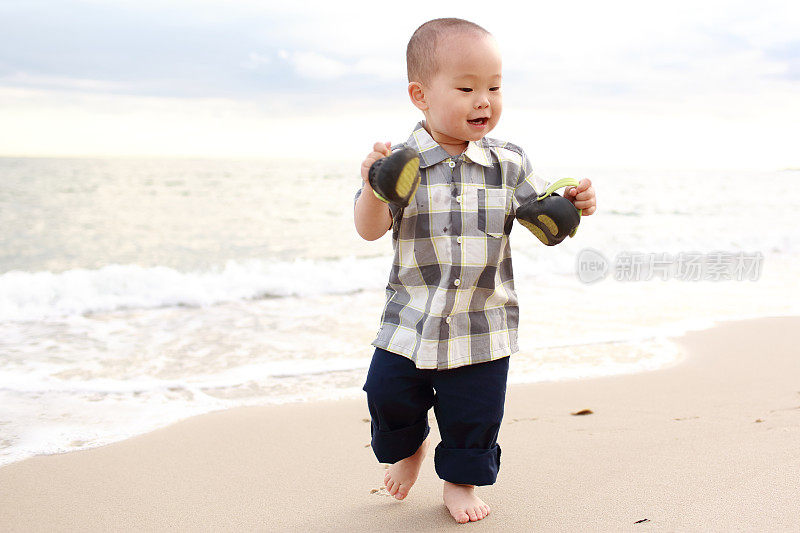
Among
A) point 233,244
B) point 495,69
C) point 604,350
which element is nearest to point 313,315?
point 604,350

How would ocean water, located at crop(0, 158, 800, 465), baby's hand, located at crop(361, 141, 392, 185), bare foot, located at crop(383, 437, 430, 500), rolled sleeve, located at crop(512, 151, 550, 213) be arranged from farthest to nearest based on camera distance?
ocean water, located at crop(0, 158, 800, 465)
bare foot, located at crop(383, 437, 430, 500)
rolled sleeve, located at crop(512, 151, 550, 213)
baby's hand, located at crop(361, 141, 392, 185)

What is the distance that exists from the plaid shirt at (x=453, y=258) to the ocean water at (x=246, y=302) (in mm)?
1728

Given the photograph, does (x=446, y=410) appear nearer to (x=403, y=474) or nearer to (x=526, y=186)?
(x=403, y=474)

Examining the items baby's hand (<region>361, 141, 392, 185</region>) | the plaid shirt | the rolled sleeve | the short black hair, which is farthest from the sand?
the short black hair

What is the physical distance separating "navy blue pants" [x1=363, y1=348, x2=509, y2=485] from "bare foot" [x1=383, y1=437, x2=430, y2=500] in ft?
0.22

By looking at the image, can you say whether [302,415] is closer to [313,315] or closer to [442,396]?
[442,396]

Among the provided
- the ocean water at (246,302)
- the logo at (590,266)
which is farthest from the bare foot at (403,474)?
the logo at (590,266)

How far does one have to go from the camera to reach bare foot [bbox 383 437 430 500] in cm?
238

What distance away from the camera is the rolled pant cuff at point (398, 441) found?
229 cm

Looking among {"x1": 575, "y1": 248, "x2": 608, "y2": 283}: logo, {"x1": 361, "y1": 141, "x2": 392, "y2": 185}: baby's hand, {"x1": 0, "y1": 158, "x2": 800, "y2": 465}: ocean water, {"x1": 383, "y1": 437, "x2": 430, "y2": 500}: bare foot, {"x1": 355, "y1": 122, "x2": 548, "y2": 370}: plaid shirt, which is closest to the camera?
{"x1": 361, "y1": 141, "x2": 392, "y2": 185}: baby's hand

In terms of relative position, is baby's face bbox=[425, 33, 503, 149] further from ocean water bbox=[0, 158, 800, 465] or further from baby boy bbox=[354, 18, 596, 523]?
ocean water bbox=[0, 158, 800, 465]

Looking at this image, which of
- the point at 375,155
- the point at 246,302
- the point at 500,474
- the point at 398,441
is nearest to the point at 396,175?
the point at 375,155

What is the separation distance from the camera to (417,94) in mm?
2150

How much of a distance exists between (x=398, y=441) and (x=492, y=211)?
31.5 inches
